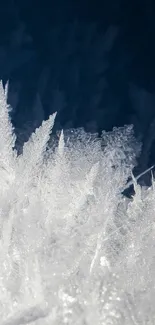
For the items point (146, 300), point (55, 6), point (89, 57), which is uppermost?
point (55, 6)

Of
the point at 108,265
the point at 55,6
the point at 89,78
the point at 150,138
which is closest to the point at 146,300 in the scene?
the point at 108,265

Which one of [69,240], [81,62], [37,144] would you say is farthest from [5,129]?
[81,62]

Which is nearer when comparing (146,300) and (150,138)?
(146,300)

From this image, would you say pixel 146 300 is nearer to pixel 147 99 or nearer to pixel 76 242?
pixel 76 242

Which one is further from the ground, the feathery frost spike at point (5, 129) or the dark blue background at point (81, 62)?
the dark blue background at point (81, 62)

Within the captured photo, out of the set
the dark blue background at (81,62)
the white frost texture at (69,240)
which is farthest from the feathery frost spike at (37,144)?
the dark blue background at (81,62)

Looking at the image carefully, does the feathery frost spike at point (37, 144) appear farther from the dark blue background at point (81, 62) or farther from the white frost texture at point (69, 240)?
the dark blue background at point (81, 62)

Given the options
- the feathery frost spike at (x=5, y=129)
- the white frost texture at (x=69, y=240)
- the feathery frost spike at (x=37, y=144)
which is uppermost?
the feathery frost spike at (x=5, y=129)
